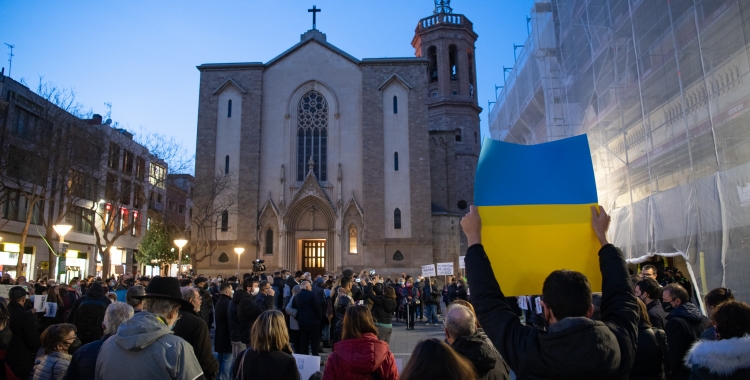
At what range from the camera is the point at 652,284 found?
634 cm

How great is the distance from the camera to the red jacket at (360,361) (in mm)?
4395

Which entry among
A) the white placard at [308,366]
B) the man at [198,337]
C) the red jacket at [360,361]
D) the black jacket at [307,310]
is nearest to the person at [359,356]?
the red jacket at [360,361]

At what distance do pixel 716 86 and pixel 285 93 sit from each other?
2659 cm

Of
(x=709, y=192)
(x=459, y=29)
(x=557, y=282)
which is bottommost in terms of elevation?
(x=557, y=282)

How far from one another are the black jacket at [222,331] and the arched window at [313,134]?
991 inches

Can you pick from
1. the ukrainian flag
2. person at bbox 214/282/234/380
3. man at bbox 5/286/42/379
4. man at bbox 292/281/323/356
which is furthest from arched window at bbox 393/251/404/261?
the ukrainian flag

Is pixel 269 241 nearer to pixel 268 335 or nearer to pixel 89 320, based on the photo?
pixel 89 320

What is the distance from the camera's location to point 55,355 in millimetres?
4816

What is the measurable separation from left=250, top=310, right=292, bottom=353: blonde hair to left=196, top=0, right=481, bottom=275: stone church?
2827cm

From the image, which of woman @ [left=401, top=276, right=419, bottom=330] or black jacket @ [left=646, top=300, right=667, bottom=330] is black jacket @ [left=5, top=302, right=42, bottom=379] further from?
woman @ [left=401, top=276, right=419, bottom=330]

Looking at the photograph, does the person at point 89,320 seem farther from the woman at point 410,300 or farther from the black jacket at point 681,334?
the woman at point 410,300

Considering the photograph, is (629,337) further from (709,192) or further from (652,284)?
(709,192)

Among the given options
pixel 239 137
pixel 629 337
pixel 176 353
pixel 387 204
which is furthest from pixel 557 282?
pixel 239 137

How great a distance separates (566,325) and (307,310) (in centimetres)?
883
